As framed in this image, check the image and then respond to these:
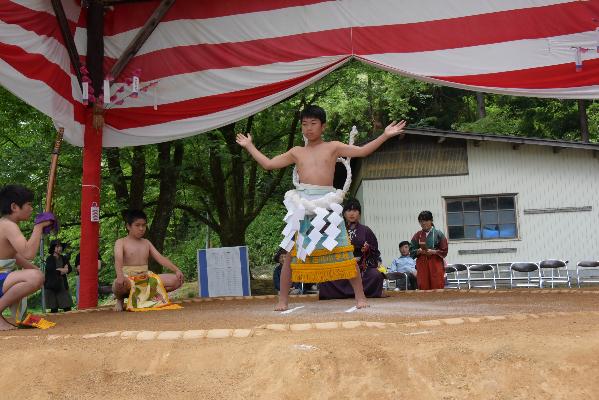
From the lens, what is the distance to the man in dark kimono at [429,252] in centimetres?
602

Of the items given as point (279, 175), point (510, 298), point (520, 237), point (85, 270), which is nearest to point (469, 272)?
point (520, 237)

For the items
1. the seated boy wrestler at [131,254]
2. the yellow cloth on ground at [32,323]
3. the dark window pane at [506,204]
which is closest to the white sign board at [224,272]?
the seated boy wrestler at [131,254]

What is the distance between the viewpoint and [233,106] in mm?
5875

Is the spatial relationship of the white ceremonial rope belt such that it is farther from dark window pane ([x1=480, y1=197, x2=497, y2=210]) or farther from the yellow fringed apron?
dark window pane ([x1=480, y1=197, x2=497, y2=210])

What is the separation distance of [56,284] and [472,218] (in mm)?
6304

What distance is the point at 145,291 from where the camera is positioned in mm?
5031

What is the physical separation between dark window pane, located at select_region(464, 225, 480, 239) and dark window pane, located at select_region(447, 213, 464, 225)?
0.15 meters

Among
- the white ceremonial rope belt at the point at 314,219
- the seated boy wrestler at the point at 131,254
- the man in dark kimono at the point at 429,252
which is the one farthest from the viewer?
the man in dark kimono at the point at 429,252

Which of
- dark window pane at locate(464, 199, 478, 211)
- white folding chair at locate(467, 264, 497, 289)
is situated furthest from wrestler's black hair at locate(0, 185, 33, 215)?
dark window pane at locate(464, 199, 478, 211)

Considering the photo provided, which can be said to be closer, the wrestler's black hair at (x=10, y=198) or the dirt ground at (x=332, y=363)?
the dirt ground at (x=332, y=363)

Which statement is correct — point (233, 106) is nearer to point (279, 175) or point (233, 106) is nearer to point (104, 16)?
point (104, 16)

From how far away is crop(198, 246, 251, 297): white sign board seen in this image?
697cm

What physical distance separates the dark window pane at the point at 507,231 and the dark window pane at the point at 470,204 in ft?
1.66

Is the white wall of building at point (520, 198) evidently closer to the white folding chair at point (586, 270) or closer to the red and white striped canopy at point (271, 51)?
the white folding chair at point (586, 270)
